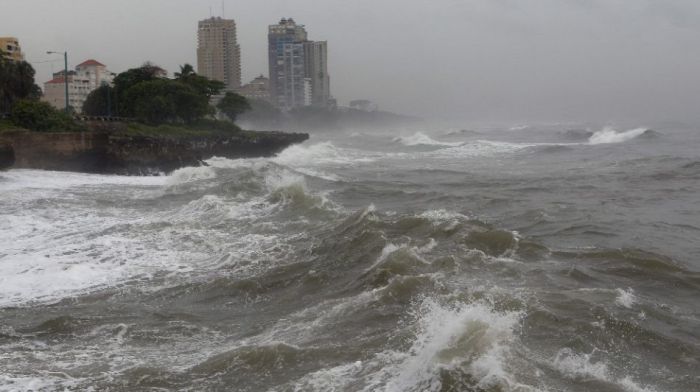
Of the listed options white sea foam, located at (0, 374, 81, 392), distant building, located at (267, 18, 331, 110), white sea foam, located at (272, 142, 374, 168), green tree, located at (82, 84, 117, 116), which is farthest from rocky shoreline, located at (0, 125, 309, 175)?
distant building, located at (267, 18, 331, 110)

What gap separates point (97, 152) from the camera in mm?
28438

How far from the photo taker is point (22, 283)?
34.3ft

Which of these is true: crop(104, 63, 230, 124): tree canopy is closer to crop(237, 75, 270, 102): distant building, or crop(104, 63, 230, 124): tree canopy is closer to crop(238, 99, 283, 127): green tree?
crop(238, 99, 283, 127): green tree

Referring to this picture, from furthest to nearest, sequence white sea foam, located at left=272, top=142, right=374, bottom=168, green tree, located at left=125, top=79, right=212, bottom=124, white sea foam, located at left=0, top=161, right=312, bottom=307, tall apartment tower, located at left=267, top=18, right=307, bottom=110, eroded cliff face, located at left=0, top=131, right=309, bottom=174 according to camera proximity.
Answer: tall apartment tower, located at left=267, top=18, right=307, bottom=110 → green tree, located at left=125, top=79, right=212, bottom=124 → white sea foam, located at left=272, top=142, right=374, bottom=168 → eroded cliff face, located at left=0, top=131, right=309, bottom=174 → white sea foam, located at left=0, top=161, right=312, bottom=307

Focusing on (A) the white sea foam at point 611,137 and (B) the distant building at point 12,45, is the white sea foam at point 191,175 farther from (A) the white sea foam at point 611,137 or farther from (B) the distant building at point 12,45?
(B) the distant building at point 12,45

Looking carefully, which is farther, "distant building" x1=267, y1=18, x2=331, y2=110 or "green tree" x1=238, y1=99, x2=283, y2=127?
"distant building" x1=267, y1=18, x2=331, y2=110

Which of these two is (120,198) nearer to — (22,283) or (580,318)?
(22,283)

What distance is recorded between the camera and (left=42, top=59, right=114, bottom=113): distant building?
88.1 metres

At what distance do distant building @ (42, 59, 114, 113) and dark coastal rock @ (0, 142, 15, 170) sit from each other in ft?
218

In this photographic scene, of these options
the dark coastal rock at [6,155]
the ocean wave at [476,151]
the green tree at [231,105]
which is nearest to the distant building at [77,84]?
the green tree at [231,105]

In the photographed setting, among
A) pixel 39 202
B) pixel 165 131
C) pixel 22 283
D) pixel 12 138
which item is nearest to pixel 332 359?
pixel 22 283

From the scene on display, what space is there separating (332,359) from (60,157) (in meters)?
23.3

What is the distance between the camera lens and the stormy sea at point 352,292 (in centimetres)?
674

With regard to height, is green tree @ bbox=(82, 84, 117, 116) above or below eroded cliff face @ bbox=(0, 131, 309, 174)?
above
